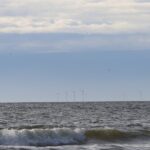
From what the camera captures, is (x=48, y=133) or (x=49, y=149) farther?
(x=48, y=133)

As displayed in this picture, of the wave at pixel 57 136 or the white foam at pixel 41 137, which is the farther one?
the wave at pixel 57 136

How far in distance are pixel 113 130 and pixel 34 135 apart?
7696 millimetres

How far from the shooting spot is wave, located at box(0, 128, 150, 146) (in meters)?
43.9

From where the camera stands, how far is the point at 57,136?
150 feet

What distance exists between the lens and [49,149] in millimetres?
37969

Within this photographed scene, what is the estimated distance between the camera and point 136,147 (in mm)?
39344

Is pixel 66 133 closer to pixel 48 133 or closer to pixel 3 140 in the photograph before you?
pixel 48 133

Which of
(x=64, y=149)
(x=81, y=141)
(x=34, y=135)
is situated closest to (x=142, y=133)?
(x=81, y=141)

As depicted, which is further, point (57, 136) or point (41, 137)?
point (57, 136)

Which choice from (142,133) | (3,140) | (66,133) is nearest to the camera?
(3,140)

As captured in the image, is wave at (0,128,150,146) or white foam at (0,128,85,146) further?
wave at (0,128,150,146)

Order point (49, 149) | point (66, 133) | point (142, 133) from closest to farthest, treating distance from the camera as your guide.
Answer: point (49, 149), point (66, 133), point (142, 133)

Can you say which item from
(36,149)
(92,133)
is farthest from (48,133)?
(36,149)

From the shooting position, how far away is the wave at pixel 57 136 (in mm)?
43853
